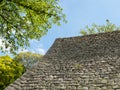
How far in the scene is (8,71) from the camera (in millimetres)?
39750

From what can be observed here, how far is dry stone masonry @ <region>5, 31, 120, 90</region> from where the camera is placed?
16594 mm

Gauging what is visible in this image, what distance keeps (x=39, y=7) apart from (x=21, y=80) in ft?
16.4

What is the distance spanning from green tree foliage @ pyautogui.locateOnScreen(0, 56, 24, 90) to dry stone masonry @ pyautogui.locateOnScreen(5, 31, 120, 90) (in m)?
17.6

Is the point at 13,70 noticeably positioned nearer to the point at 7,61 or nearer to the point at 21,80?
the point at 7,61

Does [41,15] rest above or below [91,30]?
below

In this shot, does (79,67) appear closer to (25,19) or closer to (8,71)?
(25,19)

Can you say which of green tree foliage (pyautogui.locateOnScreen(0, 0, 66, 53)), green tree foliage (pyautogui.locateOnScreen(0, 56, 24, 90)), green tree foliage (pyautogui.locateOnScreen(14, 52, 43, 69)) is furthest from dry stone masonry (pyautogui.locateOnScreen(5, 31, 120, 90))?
green tree foliage (pyautogui.locateOnScreen(14, 52, 43, 69))

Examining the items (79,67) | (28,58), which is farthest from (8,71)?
(79,67)

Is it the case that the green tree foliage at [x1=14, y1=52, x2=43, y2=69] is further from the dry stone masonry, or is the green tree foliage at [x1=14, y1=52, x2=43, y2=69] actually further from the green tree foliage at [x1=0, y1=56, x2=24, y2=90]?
the dry stone masonry

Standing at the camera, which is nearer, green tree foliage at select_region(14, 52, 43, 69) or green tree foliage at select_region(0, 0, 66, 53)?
green tree foliage at select_region(0, 0, 66, 53)

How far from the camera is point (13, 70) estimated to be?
4022 cm

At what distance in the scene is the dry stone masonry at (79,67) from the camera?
16594 mm

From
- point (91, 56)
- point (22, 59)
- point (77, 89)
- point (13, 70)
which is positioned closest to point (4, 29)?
point (91, 56)

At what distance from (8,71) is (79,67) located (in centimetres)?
2251
